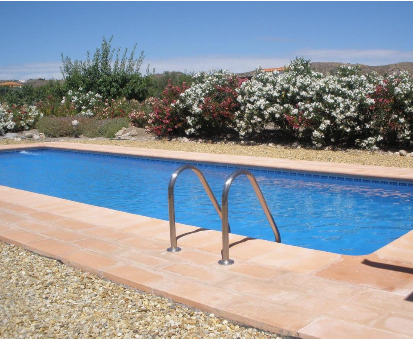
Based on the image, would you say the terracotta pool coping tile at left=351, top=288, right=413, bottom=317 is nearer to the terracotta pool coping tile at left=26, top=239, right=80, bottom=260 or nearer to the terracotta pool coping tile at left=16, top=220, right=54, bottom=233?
the terracotta pool coping tile at left=26, top=239, right=80, bottom=260

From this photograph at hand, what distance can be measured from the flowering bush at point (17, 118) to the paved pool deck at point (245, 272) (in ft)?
44.5

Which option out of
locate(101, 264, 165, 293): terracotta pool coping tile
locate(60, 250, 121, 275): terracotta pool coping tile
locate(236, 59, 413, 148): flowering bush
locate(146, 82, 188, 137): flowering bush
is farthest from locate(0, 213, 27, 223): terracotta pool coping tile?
locate(146, 82, 188, 137): flowering bush

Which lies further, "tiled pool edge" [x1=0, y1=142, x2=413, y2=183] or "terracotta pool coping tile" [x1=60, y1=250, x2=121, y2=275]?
"tiled pool edge" [x1=0, y1=142, x2=413, y2=183]

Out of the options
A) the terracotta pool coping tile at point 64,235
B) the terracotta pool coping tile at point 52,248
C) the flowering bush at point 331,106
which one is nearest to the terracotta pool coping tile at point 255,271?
the terracotta pool coping tile at point 52,248

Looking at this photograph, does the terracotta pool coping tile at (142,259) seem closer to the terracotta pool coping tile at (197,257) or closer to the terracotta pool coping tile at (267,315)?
the terracotta pool coping tile at (197,257)

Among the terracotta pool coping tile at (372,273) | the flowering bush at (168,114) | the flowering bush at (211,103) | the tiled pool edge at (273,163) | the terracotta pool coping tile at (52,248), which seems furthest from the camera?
the flowering bush at (168,114)

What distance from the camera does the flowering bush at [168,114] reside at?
54.3 ft

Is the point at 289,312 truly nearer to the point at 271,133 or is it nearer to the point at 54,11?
the point at 271,133

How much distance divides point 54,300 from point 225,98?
12354mm

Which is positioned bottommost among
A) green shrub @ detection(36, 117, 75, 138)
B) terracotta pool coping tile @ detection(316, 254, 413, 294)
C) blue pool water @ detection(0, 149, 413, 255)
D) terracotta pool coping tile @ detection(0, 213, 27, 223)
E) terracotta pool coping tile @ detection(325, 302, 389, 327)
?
blue pool water @ detection(0, 149, 413, 255)

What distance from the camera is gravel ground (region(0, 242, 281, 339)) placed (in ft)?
10.7

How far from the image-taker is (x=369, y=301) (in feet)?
11.8

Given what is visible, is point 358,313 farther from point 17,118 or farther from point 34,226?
point 17,118

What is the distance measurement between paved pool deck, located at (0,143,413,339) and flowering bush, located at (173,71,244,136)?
922cm
